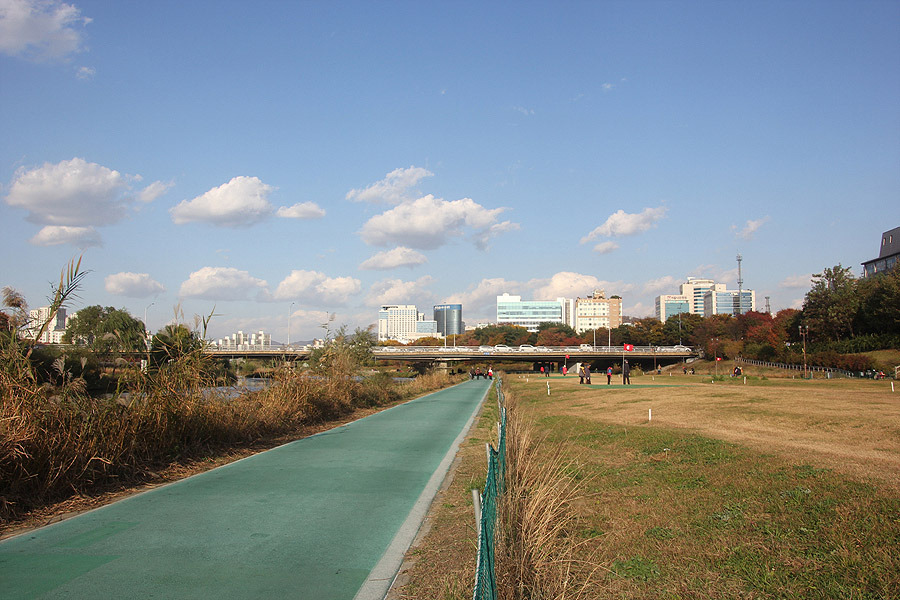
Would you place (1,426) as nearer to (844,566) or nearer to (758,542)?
(758,542)

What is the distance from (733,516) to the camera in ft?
23.8

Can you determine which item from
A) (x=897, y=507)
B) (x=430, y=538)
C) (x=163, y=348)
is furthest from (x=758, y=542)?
(x=163, y=348)

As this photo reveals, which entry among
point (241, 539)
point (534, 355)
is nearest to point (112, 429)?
point (241, 539)

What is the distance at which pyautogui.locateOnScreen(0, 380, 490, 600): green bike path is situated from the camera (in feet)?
16.1

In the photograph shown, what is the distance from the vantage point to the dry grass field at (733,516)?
5.28m

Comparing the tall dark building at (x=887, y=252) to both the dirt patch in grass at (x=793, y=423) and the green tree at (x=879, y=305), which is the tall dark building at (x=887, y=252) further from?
the dirt patch in grass at (x=793, y=423)

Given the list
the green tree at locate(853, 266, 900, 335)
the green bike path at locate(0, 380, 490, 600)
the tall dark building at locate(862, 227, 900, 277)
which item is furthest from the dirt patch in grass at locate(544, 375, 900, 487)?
the tall dark building at locate(862, 227, 900, 277)

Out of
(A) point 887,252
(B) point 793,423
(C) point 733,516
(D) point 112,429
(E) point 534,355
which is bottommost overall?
(E) point 534,355

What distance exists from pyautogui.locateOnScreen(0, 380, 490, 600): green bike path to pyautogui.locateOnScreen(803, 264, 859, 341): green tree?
86738 mm

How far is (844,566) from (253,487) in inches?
267

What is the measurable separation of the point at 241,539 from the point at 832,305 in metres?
91.7

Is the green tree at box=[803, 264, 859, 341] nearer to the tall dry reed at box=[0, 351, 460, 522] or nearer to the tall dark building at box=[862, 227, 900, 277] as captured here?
the tall dark building at box=[862, 227, 900, 277]

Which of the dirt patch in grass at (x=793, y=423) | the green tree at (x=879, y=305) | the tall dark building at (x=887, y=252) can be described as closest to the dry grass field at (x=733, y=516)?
the dirt patch in grass at (x=793, y=423)

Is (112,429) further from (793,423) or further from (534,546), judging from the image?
(793,423)
